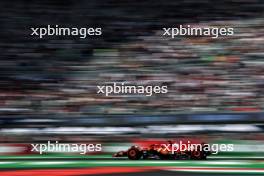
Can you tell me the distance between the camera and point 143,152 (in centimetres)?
924

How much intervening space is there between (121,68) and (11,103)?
2.13 meters

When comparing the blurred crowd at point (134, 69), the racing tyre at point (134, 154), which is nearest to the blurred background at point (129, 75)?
the blurred crowd at point (134, 69)

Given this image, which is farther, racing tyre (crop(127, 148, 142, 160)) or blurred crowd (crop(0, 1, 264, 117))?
blurred crowd (crop(0, 1, 264, 117))

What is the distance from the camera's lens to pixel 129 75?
10680mm

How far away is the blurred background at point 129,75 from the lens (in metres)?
9.97
